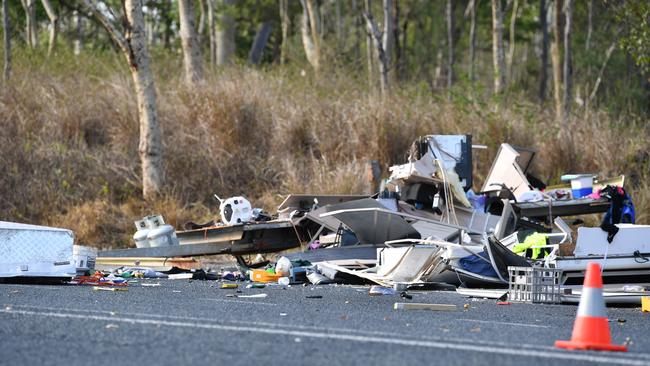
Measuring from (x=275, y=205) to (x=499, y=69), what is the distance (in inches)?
475

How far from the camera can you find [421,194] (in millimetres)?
16969

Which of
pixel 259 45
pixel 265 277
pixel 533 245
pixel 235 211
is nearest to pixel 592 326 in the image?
pixel 533 245

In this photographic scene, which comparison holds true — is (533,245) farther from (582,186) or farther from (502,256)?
(582,186)

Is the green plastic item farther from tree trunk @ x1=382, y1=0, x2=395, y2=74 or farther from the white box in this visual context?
tree trunk @ x1=382, y1=0, x2=395, y2=74

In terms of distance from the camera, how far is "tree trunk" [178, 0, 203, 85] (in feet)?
88.2

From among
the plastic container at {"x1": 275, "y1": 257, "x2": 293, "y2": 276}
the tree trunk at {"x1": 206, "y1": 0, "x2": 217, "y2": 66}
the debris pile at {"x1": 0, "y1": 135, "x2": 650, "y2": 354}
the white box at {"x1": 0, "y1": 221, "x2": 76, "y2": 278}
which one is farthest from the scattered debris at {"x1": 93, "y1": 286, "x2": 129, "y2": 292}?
the tree trunk at {"x1": 206, "y1": 0, "x2": 217, "y2": 66}

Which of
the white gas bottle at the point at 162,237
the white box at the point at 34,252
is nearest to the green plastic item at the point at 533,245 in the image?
the white box at the point at 34,252

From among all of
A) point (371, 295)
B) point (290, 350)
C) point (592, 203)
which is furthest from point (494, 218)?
point (290, 350)

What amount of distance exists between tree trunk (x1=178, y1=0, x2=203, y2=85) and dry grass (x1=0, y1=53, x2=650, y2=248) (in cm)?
53

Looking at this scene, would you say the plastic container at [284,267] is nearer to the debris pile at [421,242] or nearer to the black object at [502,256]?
the debris pile at [421,242]

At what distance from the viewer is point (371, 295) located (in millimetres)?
12492

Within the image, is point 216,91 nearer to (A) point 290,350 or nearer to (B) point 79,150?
(B) point 79,150

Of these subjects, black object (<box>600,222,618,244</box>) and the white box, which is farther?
black object (<box>600,222,618,244</box>)

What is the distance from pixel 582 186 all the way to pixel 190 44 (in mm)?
12616
